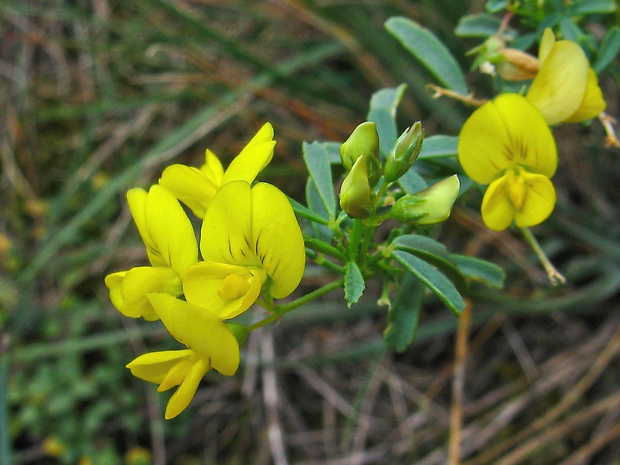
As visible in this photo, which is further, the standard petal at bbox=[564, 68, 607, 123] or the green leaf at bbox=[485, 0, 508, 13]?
the green leaf at bbox=[485, 0, 508, 13]

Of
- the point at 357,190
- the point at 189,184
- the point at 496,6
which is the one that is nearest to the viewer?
the point at 357,190

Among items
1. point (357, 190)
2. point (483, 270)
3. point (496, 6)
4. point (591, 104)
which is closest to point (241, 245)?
point (357, 190)

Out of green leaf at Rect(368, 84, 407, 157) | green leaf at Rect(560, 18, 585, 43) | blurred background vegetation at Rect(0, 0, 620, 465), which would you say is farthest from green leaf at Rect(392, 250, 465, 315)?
blurred background vegetation at Rect(0, 0, 620, 465)

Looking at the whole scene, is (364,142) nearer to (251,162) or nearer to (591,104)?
(251,162)

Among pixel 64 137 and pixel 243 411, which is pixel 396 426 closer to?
pixel 243 411

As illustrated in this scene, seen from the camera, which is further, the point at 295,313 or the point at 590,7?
the point at 295,313

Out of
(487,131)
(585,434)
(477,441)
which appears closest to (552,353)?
(585,434)

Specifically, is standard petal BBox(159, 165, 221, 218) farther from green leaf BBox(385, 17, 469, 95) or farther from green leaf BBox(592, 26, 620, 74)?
green leaf BBox(592, 26, 620, 74)
